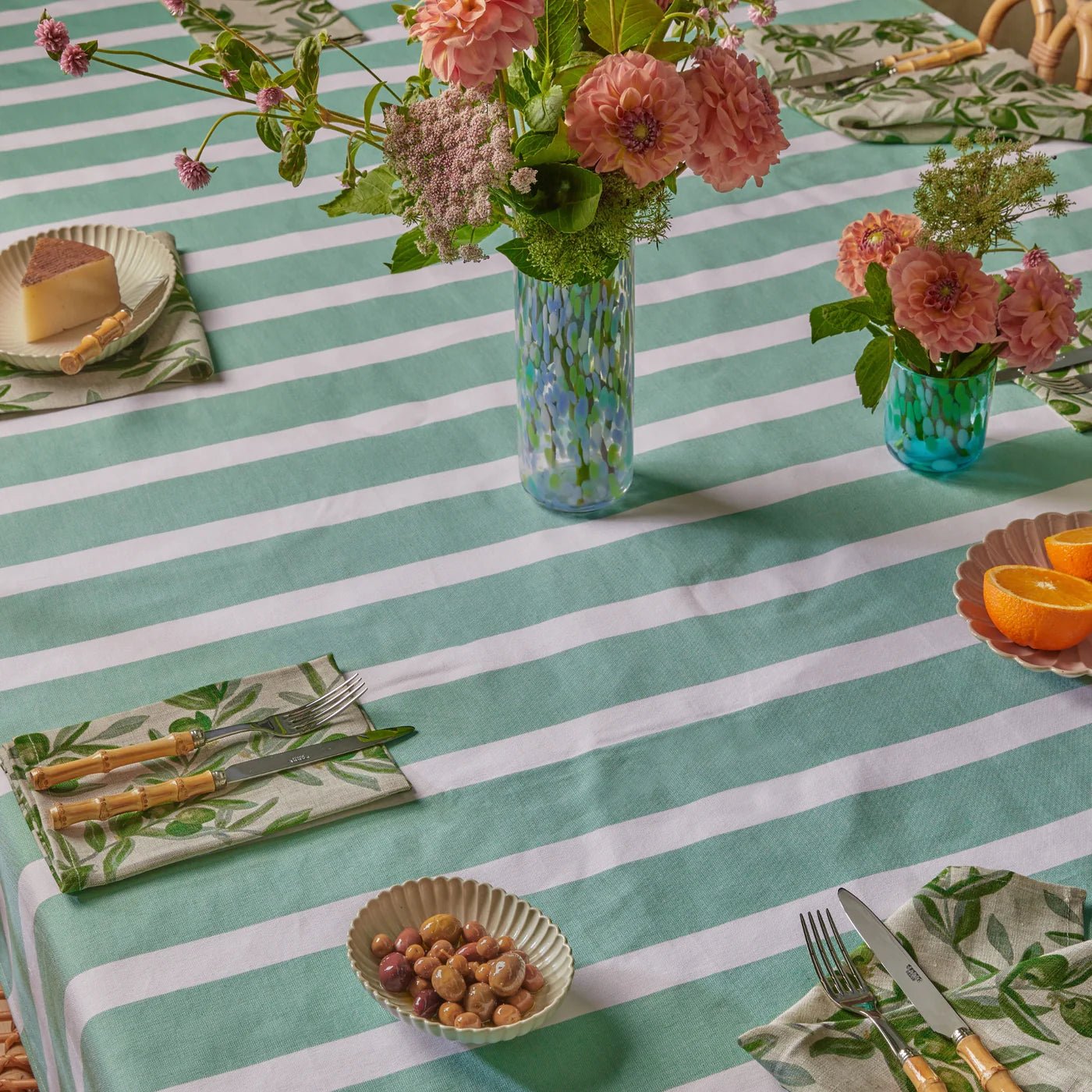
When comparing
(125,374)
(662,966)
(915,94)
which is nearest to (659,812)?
(662,966)

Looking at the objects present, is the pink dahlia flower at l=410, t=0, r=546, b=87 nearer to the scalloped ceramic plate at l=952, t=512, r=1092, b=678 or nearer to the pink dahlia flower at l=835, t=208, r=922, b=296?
the pink dahlia flower at l=835, t=208, r=922, b=296

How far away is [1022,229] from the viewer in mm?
1683

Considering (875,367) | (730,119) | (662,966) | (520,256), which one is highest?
(730,119)

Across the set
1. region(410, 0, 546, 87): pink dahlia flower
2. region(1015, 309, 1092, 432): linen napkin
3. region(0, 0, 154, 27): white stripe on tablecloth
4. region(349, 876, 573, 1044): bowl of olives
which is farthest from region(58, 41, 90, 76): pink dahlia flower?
region(0, 0, 154, 27): white stripe on tablecloth

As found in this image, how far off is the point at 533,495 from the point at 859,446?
0.34 meters

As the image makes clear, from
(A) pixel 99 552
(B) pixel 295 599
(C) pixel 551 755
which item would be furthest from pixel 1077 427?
(A) pixel 99 552

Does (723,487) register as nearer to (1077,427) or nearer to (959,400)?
(959,400)

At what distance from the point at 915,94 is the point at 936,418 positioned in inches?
30.3

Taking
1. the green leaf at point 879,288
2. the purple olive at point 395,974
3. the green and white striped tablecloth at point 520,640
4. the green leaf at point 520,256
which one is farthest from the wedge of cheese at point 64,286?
the purple olive at point 395,974

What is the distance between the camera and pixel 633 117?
37.8 inches

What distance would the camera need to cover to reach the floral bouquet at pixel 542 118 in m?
0.95

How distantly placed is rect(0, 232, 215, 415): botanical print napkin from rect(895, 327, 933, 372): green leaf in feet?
2.34

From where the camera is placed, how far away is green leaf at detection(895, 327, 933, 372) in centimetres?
123

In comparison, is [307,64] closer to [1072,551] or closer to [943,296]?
[943,296]
